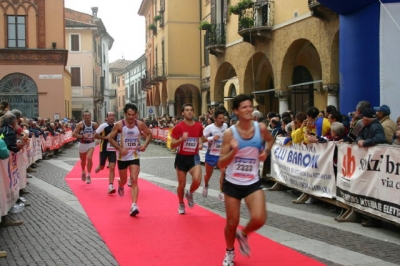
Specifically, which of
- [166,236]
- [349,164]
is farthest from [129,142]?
[349,164]

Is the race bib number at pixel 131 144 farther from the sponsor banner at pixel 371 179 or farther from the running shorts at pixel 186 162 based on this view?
the sponsor banner at pixel 371 179

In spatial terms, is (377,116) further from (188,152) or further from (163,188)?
(163,188)

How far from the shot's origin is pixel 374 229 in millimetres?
8836

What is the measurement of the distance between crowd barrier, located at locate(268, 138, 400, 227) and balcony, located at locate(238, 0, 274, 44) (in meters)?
11.3

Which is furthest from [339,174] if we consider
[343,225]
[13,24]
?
[13,24]

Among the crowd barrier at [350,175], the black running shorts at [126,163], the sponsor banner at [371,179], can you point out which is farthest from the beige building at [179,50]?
the sponsor banner at [371,179]

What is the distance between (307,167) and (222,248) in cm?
458

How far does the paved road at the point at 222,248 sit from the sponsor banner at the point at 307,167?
15.0 inches

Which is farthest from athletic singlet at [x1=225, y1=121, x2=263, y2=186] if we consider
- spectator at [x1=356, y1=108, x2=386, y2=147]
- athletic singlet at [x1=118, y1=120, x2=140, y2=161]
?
athletic singlet at [x1=118, y1=120, x2=140, y2=161]

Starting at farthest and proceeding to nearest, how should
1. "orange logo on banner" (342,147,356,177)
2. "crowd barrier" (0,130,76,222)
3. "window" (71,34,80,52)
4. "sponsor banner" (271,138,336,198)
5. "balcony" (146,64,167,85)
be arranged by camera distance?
"window" (71,34,80,52) < "balcony" (146,64,167,85) < "sponsor banner" (271,138,336,198) < "orange logo on banner" (342,147,356,177) < "crowd barrier" (0,130,76,222)

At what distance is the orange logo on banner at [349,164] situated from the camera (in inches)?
375

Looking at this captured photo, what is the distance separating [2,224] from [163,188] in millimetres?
5244

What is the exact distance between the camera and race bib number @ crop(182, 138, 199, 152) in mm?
10102

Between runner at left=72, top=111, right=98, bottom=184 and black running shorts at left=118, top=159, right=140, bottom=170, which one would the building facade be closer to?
runner at left=72, top=111, right=98, bottom=184
